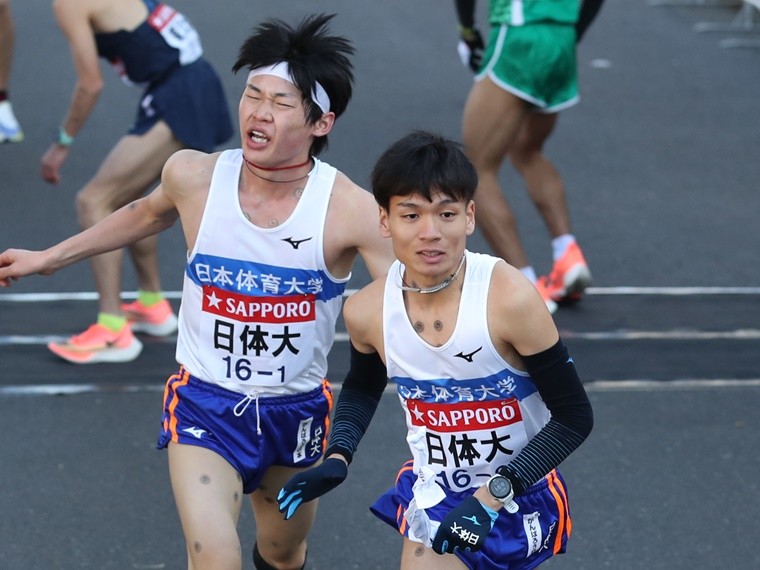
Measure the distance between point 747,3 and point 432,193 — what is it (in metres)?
11.9

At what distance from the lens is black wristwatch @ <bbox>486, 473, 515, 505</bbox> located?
319 centimetres

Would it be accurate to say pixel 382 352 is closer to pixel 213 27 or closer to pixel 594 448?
pixel 594 448

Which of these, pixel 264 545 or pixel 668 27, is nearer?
pixel 264 545

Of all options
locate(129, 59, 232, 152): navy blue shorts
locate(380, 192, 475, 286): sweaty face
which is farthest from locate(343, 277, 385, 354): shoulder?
locate(129, 59, 232, 152): navy blue shorts

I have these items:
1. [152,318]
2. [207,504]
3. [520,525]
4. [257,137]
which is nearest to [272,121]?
[257,137]

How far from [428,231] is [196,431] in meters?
1.03

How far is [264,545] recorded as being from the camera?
419 centimetres

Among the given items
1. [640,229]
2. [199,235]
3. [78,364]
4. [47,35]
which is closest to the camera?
[199,235]

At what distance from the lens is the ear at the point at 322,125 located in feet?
12.7

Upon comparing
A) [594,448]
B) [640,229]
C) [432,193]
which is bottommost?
[640,229]

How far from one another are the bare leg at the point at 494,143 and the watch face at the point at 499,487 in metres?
3.71

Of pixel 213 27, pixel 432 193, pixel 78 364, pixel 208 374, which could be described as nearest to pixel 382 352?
pixel 432 193

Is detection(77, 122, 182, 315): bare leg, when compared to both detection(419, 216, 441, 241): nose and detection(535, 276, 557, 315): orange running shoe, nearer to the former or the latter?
detection(535, 276, 557, 315): orange running shoe

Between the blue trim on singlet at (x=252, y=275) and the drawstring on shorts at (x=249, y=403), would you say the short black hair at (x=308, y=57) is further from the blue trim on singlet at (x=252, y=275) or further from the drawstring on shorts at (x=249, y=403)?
the drawstring on shorts at (x=249, y=403)
